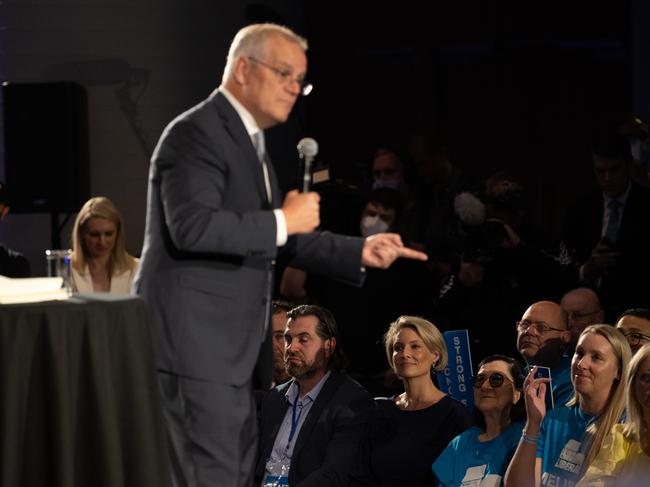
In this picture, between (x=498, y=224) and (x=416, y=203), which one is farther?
(x=416, y=203)

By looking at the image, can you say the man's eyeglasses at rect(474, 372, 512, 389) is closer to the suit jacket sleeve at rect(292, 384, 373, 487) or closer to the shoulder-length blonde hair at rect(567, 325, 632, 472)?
the shoulder-length blonde hair at rect(567, 325, 632, 472)

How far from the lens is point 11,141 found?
616 cm

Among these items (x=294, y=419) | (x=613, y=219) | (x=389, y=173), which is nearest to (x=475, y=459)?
(x=294, y=419)

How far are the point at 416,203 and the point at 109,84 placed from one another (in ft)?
8.24

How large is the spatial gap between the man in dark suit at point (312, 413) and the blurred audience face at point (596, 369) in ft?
3.38

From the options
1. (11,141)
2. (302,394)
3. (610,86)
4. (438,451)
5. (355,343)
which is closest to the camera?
(438,451)

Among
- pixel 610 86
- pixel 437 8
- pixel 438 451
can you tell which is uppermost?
pixel 437 8

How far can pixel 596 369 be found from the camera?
3566 millimetres

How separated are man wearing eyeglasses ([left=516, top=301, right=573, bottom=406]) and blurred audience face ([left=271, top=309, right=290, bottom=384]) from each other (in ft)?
3.65

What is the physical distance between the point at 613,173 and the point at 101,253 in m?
2.17

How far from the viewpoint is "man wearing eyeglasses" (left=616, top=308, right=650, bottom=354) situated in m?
3.93

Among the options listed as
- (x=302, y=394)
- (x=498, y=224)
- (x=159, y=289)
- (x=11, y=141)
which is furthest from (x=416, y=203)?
(x=159, y=289)

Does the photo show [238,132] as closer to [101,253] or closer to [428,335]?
[428,335]

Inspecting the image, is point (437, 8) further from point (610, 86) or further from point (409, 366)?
point (409, 366)
